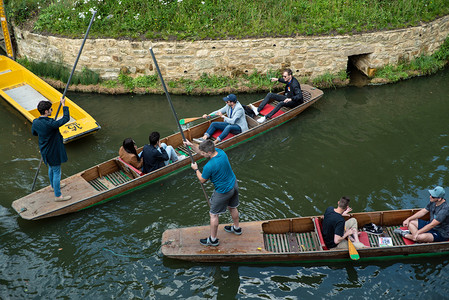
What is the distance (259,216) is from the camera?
355 inches

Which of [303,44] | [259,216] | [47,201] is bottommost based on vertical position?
[259,216]

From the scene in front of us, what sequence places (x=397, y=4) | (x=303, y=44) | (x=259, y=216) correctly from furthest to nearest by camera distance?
(x=397, y=4) < (x=303, y=44) < (x=259, y=216)

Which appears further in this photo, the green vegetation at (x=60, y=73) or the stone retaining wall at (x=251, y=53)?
the green vegetation at (x=60, y=73)

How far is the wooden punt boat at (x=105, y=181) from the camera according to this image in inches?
350

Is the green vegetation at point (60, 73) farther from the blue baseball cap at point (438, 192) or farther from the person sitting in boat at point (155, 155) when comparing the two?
the blue baseball cap at point (438, 192)

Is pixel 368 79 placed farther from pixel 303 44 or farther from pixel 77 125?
pixel 77 125

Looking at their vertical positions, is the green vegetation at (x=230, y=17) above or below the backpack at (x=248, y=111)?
above

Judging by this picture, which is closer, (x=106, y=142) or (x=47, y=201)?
(x=47, y=201)

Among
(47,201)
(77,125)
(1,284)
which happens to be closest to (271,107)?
(77,125)

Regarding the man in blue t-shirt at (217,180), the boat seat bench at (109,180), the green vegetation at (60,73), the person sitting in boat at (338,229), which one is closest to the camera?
the man in blue t-shirt at (217,180)

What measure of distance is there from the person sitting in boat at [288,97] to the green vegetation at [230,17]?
2427 millimetres

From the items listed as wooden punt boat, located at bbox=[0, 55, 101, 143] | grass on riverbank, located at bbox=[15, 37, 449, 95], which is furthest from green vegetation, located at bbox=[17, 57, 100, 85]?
wooden punt boat, located at bbox=[0, 55, 101, 143]

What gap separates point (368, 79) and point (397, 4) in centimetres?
285

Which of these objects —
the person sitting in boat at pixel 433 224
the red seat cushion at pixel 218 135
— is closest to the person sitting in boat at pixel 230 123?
the red seat cushion at pixel 218 135
